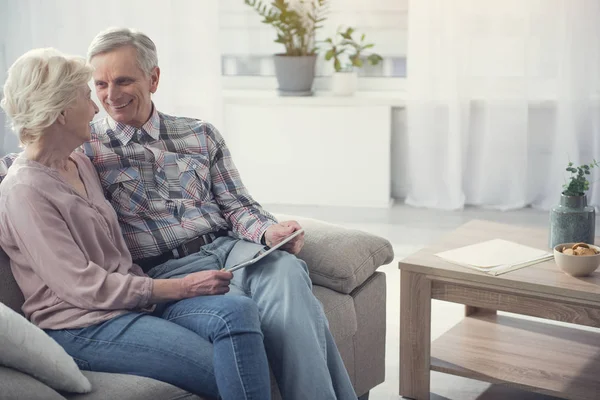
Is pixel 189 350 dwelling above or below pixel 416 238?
above

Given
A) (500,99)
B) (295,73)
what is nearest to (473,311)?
(500,99)

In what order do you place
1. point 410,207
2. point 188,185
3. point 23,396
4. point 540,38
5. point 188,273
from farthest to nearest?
1. point 410,207
2. point 540,38
3. point 188,185
4. point 188,273
5. point 23,396

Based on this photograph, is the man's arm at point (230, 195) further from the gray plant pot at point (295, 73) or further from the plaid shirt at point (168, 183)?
the gray plant pot at point (295, 73)

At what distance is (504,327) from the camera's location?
2.60 m

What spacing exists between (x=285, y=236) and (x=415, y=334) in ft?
1.53

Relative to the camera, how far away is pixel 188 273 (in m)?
2.12

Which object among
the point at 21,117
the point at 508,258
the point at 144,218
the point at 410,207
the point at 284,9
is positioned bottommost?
the point at 410,207

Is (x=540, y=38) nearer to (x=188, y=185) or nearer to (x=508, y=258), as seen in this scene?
(x=508, y=258)

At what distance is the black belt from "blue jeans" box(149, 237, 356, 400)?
28 mm

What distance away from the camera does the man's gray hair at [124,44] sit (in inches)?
84.8

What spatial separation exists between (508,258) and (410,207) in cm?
234

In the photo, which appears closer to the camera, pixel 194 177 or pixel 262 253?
pixel 262 253

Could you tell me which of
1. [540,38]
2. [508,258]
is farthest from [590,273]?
[540,38]

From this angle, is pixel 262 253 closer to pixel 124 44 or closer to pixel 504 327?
pixel 124 44
